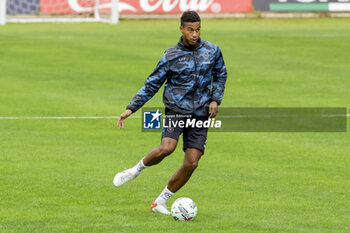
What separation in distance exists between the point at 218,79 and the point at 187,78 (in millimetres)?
472

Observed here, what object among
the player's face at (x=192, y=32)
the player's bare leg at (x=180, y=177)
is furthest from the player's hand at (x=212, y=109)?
the player's face at (x=192, y=32)

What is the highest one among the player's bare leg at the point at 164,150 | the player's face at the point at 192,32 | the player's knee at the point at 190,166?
the player's face at the point at 192,32

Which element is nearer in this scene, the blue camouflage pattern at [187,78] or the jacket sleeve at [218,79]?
the blue camouflage pattern at [187,78]

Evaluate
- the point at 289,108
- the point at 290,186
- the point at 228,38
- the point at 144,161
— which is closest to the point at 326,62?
the point at 228,38

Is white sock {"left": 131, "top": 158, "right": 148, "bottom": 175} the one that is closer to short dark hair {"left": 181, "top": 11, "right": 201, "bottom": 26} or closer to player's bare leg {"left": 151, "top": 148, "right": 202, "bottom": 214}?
player's bare leg {"left": 151, "top": 148, "right": 202, "bottom": 214}

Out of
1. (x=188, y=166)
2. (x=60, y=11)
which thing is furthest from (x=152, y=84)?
(x=60, y=11)

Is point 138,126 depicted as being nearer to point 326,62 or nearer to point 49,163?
point 49,163

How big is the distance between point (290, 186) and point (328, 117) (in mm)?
7516

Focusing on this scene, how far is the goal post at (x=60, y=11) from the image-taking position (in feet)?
134

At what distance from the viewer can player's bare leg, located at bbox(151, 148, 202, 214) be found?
1113 cm

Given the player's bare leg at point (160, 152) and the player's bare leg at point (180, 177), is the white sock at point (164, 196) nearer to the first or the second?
the player's bare leg at point (180, 177)

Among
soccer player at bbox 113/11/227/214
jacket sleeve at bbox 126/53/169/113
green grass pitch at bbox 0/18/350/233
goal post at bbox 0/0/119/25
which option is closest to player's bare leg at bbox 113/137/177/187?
soccer player at bbox 113/11/227/214

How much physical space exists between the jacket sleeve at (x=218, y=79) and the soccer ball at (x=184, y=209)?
4.37 feet

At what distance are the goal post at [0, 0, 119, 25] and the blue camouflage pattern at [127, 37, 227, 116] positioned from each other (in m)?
29.5
